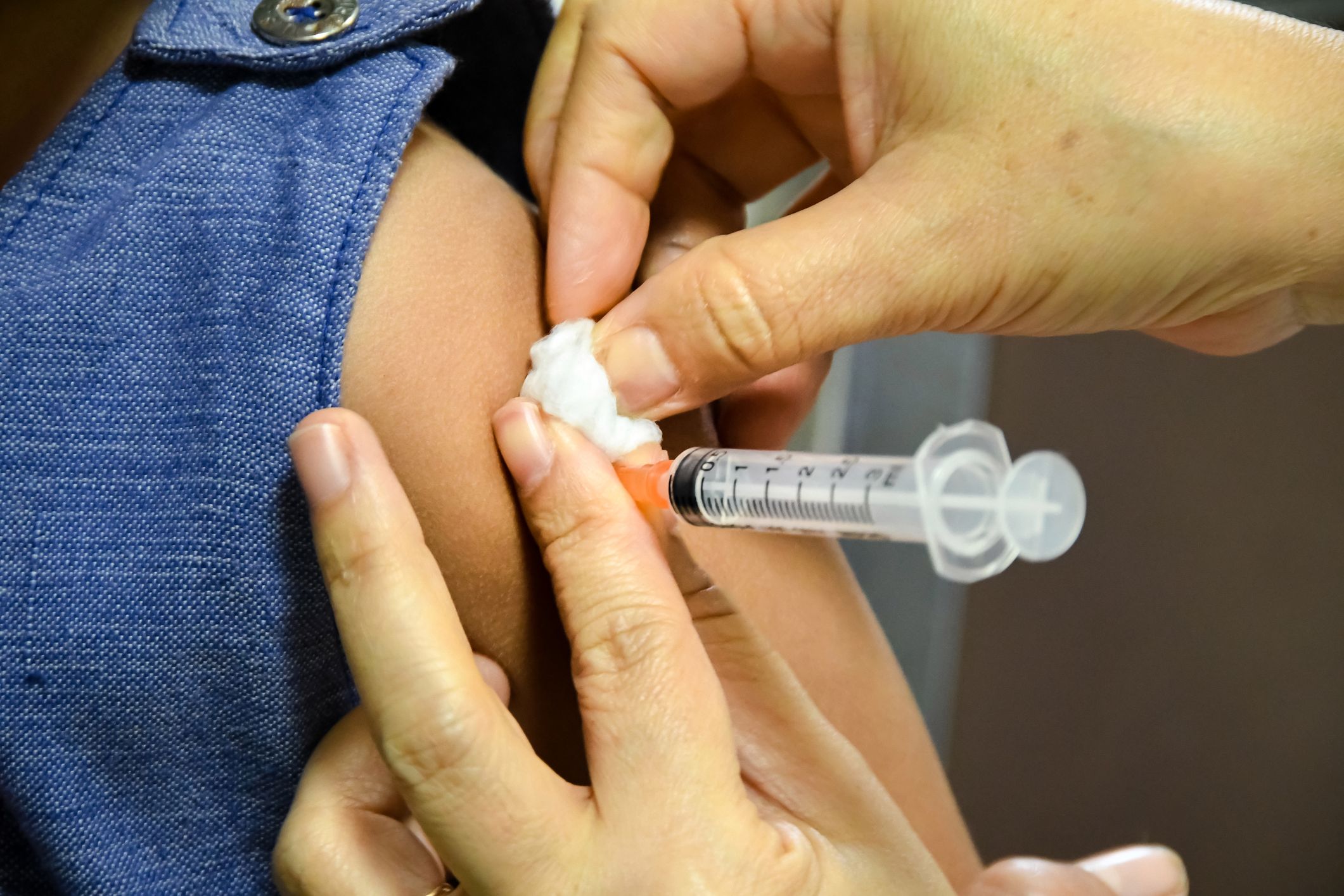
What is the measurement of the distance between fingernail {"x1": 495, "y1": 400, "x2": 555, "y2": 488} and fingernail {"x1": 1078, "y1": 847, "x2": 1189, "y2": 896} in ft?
2.42

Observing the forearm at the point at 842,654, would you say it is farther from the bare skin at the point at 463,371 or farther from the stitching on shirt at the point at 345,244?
the stitching on shirt at the point at 345,244

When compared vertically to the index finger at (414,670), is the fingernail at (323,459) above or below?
above

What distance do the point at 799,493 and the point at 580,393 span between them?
151 millimetres

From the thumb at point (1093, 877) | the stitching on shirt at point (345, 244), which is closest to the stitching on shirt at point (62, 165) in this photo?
the stitching on shirt at point (345, 244)

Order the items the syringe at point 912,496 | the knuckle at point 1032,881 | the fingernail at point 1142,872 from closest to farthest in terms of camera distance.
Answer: the syringe at point 912,496 < the knuckle at point 1032,881 < the fingernail at point 1142,872

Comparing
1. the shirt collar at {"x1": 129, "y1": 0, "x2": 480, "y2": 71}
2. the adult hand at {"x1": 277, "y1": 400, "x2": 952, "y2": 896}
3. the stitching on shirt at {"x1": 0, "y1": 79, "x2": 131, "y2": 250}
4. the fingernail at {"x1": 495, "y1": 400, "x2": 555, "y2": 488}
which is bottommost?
the adult hand at {"x1": 277, "y1": 400, "x2": 952, "y2": 896}

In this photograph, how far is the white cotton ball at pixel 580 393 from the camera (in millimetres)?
627

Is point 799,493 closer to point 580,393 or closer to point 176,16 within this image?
point 580,393

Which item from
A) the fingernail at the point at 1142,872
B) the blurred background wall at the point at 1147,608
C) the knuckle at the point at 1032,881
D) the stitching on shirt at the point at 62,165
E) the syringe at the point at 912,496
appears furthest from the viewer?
the blurred background wall at the point at 1147,608

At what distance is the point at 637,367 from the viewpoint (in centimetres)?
65

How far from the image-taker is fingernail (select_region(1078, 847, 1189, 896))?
995mm

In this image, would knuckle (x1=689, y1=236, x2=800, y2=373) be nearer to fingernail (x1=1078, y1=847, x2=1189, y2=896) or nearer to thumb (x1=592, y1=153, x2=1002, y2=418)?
thumb (x1=592, y1=153, x2=1002, y2=418)

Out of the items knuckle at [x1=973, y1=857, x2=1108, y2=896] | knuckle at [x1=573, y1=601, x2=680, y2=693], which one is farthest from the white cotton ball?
knuckle at [x1=973, y1=857, x2=1108, y2=896]

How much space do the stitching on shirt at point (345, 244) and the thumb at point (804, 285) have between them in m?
0.17
